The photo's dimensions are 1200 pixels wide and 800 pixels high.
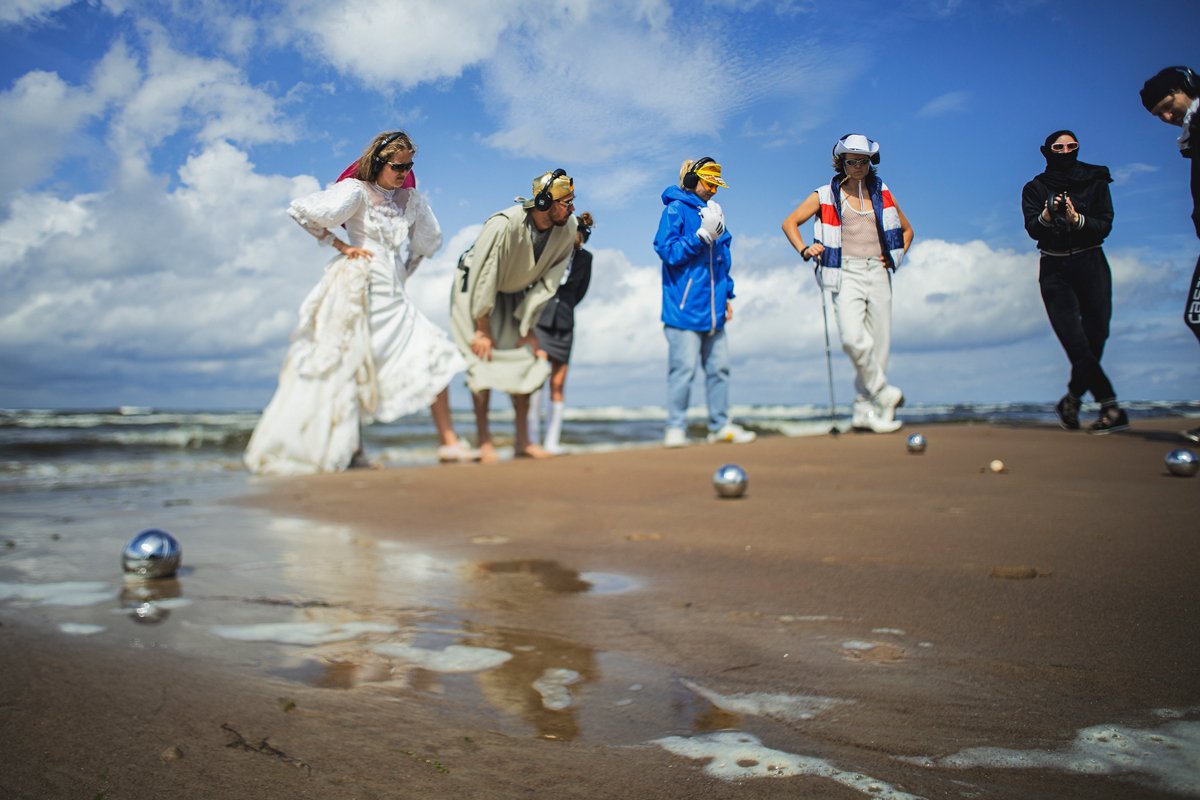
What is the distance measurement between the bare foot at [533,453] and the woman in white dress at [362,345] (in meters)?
0.79

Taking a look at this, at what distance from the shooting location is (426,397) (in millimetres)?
7355

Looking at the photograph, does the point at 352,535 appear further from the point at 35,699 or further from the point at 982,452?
the point at 982,452

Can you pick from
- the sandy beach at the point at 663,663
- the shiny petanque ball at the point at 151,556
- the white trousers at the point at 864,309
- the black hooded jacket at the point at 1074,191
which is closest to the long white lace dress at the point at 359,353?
the sandy beach at the point at 663,663

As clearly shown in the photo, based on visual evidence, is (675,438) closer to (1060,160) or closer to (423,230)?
(423,230)

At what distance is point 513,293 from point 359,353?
136 centimetres

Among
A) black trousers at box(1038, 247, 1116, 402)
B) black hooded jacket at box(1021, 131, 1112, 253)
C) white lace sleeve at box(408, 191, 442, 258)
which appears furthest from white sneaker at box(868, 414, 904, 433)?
white lace sleeve at box(408, 191, 442, 258)

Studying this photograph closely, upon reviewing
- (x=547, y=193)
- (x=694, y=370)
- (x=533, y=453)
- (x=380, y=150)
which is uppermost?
(x=380, y=150)

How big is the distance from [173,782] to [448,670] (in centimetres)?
74

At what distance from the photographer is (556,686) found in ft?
6.40

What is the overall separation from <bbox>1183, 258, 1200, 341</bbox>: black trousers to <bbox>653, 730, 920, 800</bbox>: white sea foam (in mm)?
5026

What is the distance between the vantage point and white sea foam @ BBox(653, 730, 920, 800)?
139 cm

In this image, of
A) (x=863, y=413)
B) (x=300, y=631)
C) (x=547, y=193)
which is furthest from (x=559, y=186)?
(x=300, y=631)

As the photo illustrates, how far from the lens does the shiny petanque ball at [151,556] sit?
3.15 metres

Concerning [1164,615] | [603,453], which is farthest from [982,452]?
[1164,615]
